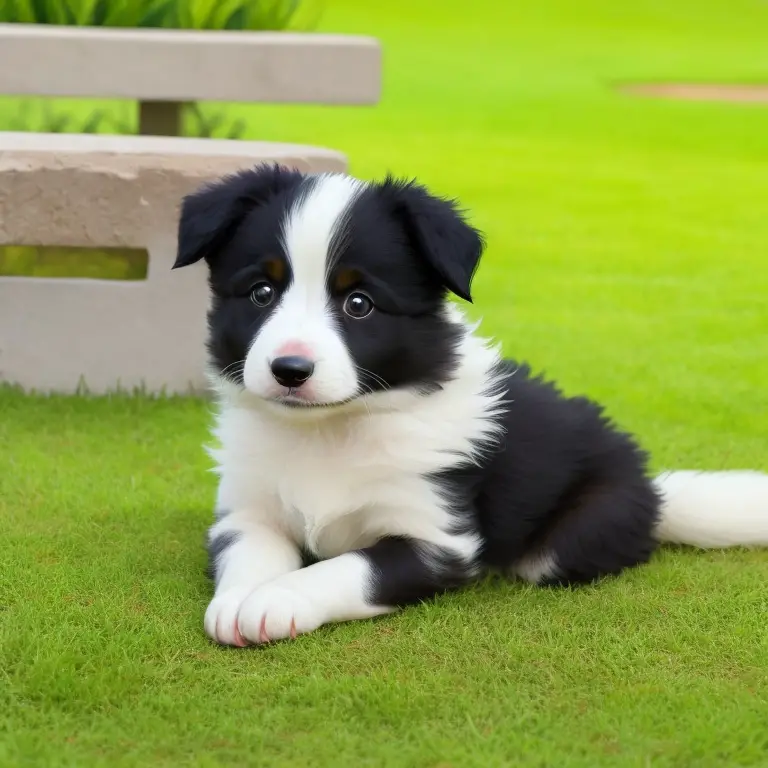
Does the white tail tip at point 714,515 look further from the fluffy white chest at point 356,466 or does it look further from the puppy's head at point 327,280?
the puppy's head at point 327,280

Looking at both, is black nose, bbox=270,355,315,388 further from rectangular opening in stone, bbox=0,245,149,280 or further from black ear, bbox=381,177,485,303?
rectangular opening in stone, bbox=0,245,149,280

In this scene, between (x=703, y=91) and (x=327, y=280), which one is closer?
(x=327, y=280)

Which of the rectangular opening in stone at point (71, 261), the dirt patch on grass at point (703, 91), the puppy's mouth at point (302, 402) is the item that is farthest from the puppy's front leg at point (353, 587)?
the dirt patch on grass at point (703, 91)

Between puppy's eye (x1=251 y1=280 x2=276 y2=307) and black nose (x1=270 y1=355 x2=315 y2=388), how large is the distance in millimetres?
256

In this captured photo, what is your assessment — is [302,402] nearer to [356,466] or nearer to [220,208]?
[356,466]

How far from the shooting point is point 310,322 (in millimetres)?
3418

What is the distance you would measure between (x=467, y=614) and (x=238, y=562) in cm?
63

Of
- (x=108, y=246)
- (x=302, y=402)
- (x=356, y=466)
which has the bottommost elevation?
(x=108, y=246)

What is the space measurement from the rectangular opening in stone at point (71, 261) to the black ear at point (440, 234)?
304 centimetres

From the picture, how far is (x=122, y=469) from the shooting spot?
17.1 feet

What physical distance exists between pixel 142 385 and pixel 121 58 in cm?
224

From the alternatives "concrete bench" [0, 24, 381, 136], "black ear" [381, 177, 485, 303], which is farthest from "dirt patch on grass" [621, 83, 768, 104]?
"black ear" [381, 177, 485, 303]

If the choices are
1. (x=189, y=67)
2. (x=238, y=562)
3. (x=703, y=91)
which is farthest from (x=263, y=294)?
(x=703, y=91)

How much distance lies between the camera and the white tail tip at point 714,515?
4.27 m
